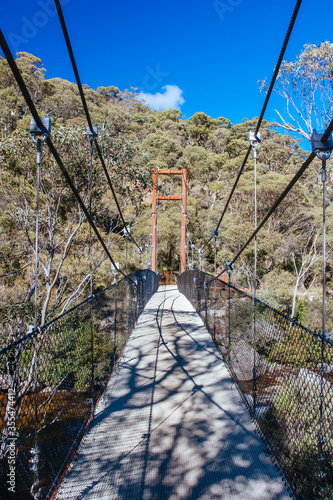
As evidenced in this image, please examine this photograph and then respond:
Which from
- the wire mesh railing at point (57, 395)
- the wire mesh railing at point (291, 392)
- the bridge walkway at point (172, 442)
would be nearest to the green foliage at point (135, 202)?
the wire mesh railing at point (57, 395)

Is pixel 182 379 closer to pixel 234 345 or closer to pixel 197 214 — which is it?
pixel 234 345

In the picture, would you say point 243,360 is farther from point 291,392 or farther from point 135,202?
point 135,202

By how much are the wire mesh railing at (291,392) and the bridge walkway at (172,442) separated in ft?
0.31

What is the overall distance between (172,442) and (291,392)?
26.7 inches

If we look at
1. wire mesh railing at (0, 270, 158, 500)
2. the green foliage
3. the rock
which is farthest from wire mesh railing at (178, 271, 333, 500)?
the green foliage

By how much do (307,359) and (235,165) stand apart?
20.2 meters

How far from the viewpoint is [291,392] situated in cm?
172

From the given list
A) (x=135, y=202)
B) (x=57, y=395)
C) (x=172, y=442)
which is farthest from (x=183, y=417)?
(x=135, y=202)

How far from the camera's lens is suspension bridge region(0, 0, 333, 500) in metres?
1.42

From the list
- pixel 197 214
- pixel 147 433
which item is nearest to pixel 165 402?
pixel 147 433

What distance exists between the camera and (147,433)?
1.91 m

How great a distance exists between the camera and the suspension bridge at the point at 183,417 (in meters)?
1.42

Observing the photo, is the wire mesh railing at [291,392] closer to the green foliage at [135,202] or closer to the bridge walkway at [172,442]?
the bridge walkway at [172,442]

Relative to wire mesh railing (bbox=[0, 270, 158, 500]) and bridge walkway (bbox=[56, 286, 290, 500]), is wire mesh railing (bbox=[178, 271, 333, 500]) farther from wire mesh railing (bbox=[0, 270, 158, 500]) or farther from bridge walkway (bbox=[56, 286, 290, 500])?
wire mesh railing (bbox=[0, 270, 158, 500])
